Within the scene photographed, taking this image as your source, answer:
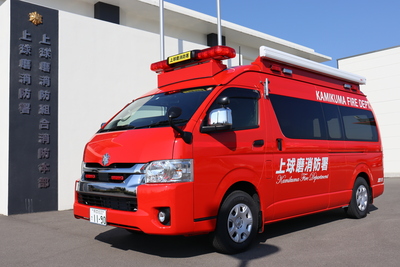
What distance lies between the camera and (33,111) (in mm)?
9297

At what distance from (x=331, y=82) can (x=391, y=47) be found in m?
17.4

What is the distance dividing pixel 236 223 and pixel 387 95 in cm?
2023

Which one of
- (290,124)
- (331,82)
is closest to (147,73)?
(331,82)

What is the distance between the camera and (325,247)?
5.54m

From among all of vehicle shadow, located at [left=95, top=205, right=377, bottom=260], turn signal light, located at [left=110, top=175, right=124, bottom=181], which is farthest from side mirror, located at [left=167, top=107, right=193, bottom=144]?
vehicle shadow, located at [left=95, top=205, right=377, bottom=260]

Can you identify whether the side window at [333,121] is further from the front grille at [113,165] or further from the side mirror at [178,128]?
the front grille at [113,165]

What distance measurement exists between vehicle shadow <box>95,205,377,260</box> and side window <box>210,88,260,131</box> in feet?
5.09

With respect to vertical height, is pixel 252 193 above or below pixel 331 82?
below

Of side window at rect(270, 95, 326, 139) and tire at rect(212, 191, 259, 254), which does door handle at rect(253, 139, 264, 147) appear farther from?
tire at rect(212, 191, 259, 254)

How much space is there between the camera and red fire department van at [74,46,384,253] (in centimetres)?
471

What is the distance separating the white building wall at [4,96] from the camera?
8.91m

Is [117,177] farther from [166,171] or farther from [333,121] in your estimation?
[333,121]

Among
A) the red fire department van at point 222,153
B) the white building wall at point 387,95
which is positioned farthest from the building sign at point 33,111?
the white building wall at point 387,95

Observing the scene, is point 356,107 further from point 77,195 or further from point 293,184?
point 77,195
